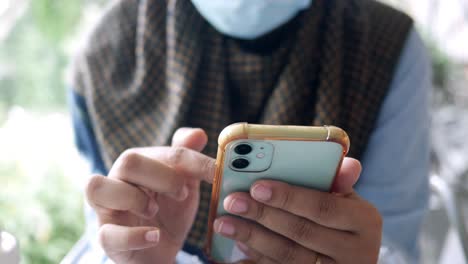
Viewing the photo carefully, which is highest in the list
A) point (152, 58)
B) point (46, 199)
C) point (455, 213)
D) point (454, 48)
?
point (152, 58)

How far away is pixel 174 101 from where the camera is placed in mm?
740

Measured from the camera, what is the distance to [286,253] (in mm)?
466

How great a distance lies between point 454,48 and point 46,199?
182 cm

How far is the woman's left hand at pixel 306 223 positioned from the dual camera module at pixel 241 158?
Answer: 0.09ft

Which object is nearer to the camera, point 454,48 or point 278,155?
point 278,155

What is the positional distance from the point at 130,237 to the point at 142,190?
6 centimetres

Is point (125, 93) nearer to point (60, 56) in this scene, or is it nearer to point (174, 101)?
point (174, 101)

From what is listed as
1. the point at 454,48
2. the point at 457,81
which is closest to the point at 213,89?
the point at 457,81

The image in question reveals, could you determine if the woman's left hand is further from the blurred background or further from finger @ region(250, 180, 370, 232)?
the blurred background

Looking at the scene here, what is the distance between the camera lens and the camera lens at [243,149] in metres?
0.39

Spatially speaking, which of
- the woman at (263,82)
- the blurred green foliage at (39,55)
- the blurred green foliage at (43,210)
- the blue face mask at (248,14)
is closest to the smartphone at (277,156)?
the woman at (263,82)

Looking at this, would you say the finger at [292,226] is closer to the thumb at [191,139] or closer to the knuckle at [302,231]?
the knuckle at [302,231]

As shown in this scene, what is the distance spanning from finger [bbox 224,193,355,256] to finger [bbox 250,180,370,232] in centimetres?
1

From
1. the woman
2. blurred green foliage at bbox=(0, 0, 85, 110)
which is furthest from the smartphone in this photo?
blurred green foliage at bbox=(0, 0, 85, 110)
